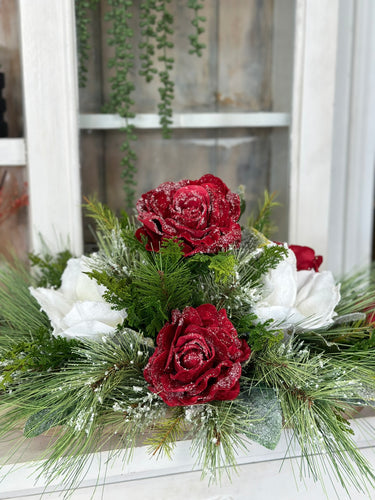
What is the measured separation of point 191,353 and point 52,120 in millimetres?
500

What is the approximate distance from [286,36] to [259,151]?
212 mm

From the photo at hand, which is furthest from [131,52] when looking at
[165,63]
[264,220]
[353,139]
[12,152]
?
[353,139]

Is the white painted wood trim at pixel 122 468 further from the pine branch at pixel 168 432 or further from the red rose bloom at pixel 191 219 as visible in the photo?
the red rose bloom at pixel 191 219

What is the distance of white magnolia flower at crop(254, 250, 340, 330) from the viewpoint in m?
0.67

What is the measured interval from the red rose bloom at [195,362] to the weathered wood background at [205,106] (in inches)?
15.5

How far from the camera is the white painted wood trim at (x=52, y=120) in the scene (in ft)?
2.71

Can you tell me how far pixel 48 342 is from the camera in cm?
66

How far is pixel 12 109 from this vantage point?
0.86 meters

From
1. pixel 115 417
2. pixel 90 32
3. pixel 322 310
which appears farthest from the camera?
pixel 90 32

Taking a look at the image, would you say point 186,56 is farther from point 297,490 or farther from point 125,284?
point 297,490

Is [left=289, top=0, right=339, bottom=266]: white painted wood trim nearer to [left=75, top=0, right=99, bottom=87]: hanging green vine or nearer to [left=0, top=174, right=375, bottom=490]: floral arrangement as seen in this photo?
[left=0, top=174, right=375, bottom=490]: floral arrangement

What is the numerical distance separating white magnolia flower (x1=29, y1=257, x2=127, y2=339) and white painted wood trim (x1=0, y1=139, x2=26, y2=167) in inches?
9.1

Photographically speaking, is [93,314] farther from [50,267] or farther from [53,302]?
[50,267]

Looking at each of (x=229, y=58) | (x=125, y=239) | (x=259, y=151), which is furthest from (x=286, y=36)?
(x=125, y=239)
